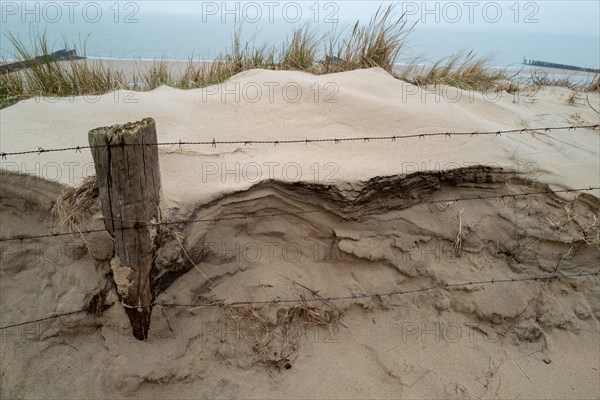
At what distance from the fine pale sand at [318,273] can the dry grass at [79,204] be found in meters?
0.05

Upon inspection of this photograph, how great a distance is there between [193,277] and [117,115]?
1488mm

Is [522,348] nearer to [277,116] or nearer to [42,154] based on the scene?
[277,116]

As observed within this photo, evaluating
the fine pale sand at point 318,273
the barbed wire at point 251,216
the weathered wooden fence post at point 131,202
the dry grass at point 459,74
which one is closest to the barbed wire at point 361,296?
the fine pale sand at point 318,273

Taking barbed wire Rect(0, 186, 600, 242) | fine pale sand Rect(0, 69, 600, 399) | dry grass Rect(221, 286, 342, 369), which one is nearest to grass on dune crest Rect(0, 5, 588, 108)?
fine pale sand Rect(0, 69, 600, 399)

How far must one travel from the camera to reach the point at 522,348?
8.49ft

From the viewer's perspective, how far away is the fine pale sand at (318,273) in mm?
2285

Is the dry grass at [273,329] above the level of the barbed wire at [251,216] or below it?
below

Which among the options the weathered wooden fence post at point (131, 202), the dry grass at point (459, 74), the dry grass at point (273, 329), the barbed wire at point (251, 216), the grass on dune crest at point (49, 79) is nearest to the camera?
the weathered wooden fence post at point (131, 202)

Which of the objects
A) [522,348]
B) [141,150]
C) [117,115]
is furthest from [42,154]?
[522,348]

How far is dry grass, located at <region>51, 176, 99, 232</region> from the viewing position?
2.24 meters

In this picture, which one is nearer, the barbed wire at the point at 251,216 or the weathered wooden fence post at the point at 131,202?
the weathered wooden fence post at the point at 131,202

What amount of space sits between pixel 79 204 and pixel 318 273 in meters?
1.39

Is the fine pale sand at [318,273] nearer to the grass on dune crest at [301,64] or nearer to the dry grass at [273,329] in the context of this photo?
the dry grass at [273,329]

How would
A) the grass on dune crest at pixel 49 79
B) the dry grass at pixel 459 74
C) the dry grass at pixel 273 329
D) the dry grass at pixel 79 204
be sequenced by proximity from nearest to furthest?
the dry grass at pixel 79 204
the dry grass at pixel 273 329
the grass on dune crest at pixel 49 79
the dry grass at pixel 459 74
